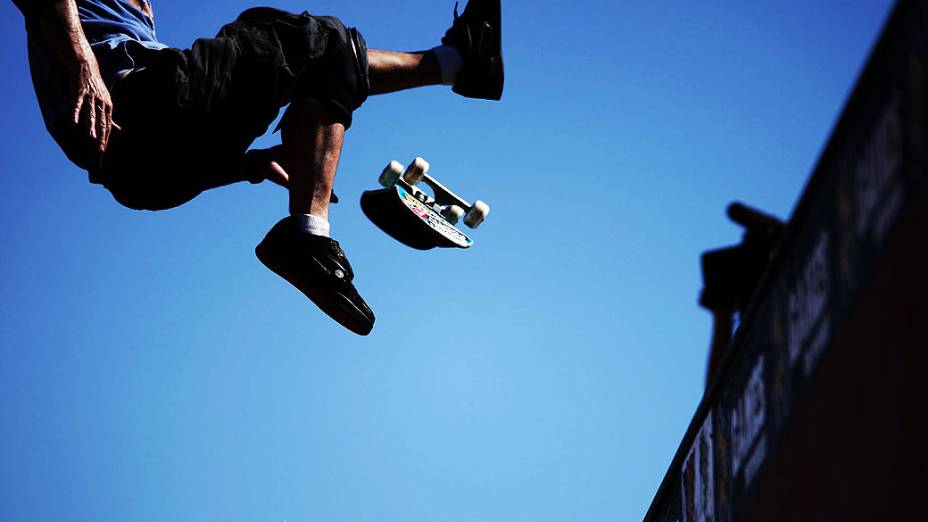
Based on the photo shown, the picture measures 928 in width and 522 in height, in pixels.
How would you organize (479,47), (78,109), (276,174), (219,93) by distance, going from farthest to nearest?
(276,174) → (479,47) → (219,93) → (78,109)

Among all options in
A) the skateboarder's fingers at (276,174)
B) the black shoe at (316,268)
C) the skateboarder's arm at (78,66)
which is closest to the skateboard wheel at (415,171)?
the skateboarder's fingers at (276,174)

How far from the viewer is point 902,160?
10.1ft

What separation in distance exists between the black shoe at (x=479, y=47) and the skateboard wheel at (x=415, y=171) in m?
0.72

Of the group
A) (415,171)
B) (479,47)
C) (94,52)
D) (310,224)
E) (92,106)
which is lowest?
(310,224)

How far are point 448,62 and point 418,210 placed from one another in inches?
31.7

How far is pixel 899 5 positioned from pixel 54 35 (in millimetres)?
3026

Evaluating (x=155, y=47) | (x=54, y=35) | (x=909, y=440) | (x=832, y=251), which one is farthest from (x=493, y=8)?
(x=909, y=440)

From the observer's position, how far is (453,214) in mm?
6270

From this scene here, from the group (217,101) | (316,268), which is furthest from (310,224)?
(217,101)

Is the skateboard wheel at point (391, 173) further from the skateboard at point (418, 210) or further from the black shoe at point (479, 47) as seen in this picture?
the black shoe at point (479, 47)

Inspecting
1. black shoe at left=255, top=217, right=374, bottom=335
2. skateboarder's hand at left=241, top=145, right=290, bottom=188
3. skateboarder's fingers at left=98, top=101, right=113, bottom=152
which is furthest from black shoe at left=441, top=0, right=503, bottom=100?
skateboarder's fingers at left=98, top=101, right=113, bottom=152

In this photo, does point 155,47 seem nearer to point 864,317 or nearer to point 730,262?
Result: point 730,262

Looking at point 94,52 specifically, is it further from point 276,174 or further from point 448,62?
point 448,62

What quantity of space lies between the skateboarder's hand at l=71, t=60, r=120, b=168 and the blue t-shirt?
3.7 inches
